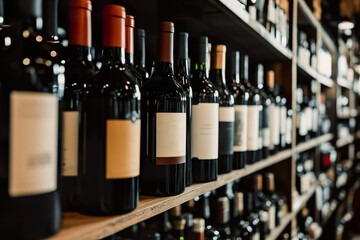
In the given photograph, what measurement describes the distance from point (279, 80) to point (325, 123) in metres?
1.49

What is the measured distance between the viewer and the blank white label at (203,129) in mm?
939

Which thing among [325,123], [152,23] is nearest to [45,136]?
[152,23]

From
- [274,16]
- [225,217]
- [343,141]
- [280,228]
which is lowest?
[280,228]

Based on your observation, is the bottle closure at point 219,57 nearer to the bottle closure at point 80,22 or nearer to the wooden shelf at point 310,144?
the bottle closure at point 80,22

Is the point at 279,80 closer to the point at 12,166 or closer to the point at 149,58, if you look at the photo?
the point at 149,58

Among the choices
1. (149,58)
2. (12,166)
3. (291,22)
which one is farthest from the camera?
(291,22)

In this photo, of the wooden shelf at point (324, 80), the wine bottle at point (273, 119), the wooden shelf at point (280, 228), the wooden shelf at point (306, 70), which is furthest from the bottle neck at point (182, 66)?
the wooden shelf at point (324, 80)

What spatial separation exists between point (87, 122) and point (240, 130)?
2.35 feet

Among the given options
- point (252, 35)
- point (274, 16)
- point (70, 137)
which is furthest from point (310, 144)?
point (70, 137)

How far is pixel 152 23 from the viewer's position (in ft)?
3.86

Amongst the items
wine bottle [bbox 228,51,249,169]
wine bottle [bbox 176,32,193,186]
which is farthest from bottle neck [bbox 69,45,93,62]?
wine bottle [bbox 228,51,249,169]

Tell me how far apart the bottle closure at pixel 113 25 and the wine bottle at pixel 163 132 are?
0.16 meters

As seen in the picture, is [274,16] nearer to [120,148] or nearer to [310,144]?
[310,144]

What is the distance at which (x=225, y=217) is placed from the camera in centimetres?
128
